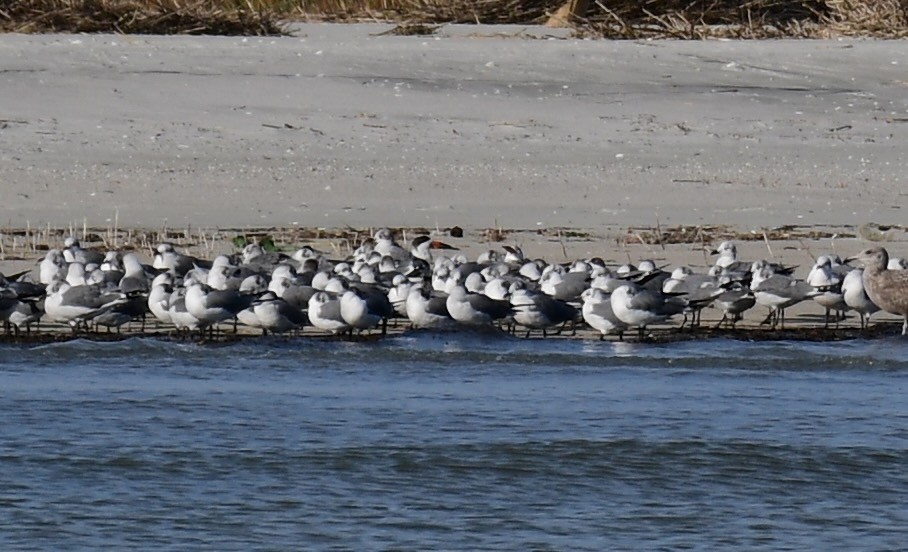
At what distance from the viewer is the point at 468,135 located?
13797mm

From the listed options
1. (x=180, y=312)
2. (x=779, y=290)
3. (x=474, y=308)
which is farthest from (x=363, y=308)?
(x=779, y=290)

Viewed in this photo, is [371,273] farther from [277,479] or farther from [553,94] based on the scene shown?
[553,94]

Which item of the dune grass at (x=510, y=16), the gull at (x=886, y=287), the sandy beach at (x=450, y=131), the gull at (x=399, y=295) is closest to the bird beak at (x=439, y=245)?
the sandy beach at (x=450, y=131)

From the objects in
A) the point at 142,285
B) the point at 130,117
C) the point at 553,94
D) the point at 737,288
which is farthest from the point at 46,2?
the point at 737,288

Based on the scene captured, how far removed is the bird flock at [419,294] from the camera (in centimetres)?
920

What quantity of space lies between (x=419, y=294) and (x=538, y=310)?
1.84ft

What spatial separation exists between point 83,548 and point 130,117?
753 cm

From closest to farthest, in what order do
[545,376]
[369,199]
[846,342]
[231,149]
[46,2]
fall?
[545,376]
[846,342]
[369,199]
[231,149]
[46,2]

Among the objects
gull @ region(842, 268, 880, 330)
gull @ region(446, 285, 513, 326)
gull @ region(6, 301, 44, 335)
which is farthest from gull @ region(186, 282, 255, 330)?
gull @ region(842, 268, 880, 330)

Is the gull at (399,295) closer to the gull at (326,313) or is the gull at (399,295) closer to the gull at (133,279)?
the gull at (326,313)

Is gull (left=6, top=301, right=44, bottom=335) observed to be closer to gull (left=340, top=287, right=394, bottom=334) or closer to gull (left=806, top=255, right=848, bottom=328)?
gull (left=340, top=287, right=394, bottom=334)

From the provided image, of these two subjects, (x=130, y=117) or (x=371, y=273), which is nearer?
(x=371, y=273)

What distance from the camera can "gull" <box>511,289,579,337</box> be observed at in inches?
369

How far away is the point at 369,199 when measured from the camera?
41.1 ft
